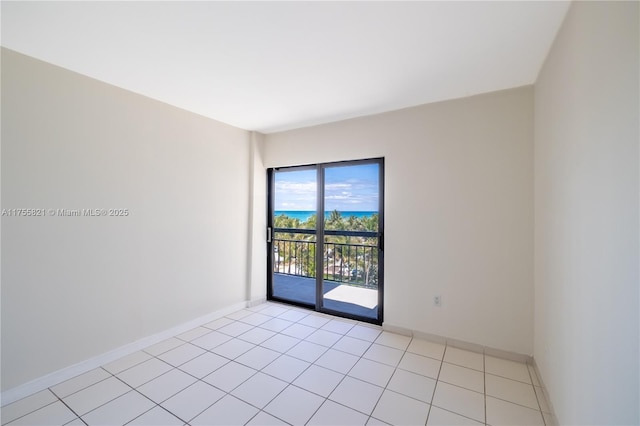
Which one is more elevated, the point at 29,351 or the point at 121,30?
the point at 121,30

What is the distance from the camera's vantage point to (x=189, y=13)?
159cm

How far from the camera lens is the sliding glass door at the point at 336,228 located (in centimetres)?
338

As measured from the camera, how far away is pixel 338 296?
4.06 metres

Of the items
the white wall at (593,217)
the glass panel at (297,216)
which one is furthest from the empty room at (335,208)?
the glass panel at (297,216)

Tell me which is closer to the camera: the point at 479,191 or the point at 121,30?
the point at 121,30

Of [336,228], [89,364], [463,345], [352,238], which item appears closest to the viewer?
[89,364]

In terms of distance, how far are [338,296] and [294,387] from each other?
2.02m

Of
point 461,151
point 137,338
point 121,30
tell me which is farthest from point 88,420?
point 461,151

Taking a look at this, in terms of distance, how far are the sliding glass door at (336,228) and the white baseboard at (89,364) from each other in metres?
1.36

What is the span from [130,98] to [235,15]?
1673 millimetres

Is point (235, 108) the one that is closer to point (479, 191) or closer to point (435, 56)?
point (435, 56)

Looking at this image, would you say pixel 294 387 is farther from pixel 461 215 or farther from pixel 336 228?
pixel 461 215

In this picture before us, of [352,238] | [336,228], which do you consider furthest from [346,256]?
[336,228]

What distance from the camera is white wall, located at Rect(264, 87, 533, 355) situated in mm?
2465
